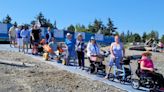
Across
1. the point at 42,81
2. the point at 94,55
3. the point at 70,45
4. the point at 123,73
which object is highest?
the point at 70,45

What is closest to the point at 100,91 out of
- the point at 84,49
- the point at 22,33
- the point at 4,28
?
the point at 84,49

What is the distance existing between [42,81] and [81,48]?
4.65 m

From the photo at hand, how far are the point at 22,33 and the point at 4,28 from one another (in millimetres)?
12814

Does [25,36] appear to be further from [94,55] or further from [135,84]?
[135,84]

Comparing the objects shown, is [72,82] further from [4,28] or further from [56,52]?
[4,28]

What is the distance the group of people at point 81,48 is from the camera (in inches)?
621

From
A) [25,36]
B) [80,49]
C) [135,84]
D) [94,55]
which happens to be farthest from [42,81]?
[25,36]

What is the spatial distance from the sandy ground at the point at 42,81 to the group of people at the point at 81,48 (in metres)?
1.38

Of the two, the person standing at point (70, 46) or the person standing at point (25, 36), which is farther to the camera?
the person standing at point (25, 36)

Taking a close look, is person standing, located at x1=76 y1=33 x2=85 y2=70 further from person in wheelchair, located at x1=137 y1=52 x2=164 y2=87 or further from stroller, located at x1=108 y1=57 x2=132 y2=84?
person in wheelchair, located at x1=137 y1=52 x2=164 y2=87

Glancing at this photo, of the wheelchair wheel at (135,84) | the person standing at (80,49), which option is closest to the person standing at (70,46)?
the person standing at (80,49)

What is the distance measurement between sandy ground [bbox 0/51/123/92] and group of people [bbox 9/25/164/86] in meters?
1.38

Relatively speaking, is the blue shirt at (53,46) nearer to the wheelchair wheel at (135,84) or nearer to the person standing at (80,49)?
the person standing at (80,49)

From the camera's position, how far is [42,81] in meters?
15.7
